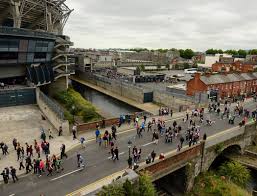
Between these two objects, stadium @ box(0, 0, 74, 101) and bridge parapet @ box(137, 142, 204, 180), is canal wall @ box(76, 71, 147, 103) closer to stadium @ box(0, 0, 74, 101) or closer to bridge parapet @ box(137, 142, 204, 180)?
stadium @ box(0, 0, 74, 101)

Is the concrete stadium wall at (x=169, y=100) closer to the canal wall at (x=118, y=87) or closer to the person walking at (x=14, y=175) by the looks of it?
the canal wall at (x=118, y=87)

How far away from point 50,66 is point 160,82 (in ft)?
114

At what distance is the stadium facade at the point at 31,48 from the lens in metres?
38.4

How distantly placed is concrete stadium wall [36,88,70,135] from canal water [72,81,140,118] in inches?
519

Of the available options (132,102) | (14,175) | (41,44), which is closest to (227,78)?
(132,102)

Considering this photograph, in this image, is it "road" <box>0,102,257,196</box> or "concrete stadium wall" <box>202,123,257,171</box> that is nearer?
"road" <box>0,102,257,196</box>

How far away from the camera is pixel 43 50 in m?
46.2

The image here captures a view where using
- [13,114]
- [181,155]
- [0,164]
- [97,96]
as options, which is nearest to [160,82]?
[97,96]

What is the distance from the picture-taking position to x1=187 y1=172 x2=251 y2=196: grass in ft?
70.7

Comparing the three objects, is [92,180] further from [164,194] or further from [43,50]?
[43,50]

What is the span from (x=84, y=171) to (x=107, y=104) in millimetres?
40914

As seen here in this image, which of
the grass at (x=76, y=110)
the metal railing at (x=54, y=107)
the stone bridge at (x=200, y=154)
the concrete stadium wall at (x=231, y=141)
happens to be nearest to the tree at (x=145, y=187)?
the stone bridge at (x=200, y=154)

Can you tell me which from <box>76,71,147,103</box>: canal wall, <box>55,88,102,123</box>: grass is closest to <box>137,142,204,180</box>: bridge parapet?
<box>55,88,102,123</box>: grass

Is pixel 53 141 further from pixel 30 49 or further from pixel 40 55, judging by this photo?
pixel 40 55
